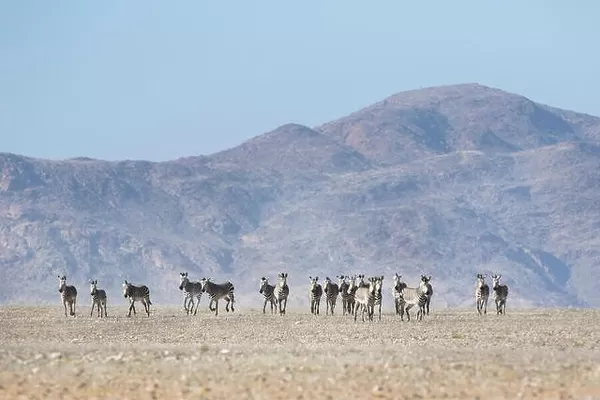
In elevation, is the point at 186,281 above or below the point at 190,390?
above

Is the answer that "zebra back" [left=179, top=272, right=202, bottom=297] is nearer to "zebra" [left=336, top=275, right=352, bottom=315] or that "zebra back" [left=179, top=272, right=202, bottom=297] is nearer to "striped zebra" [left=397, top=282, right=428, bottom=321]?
"zebra" [left=336, top=275, right=352, bottom=315]

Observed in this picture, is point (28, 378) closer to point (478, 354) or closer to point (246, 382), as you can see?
Result: point (246, 382)

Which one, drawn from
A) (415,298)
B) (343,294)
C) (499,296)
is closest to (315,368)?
(415,298)

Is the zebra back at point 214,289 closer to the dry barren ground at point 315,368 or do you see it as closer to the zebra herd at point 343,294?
the zebra herd at point 343,294

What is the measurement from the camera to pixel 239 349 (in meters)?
30.3

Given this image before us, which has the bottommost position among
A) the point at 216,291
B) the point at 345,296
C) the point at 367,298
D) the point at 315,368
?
the point at 315,368

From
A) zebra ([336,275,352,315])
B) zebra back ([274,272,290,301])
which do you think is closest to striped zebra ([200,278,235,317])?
zebra back ([274,272,290,301])

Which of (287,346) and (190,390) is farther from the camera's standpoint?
(287,346)

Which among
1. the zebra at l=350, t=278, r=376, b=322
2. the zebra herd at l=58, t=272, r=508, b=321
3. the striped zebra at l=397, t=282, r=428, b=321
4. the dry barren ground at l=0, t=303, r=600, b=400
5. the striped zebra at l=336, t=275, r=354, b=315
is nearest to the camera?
the dry barren ground at l=0, t=303, r=600, b=400

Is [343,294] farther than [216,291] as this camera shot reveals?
No

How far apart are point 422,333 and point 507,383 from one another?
1783 cm

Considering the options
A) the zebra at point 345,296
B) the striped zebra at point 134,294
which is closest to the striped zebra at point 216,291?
the striped zebra at point 134,294

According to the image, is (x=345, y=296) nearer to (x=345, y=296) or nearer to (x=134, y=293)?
(x=345, y=296)

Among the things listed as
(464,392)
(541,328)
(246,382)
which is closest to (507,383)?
(464,392)
